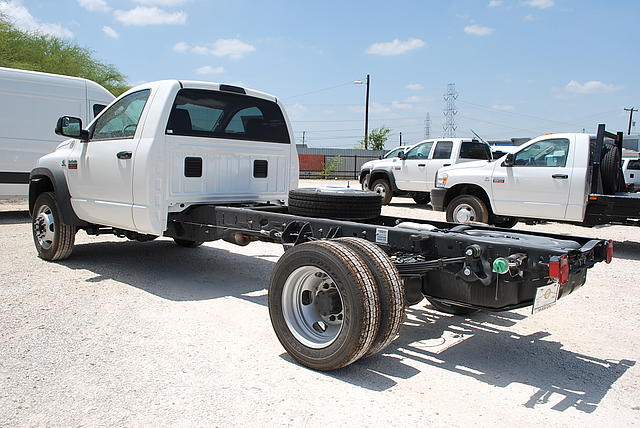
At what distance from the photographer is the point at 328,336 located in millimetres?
4055

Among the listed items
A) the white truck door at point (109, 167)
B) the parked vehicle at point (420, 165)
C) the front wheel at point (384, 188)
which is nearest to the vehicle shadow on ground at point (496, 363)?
the white truck door at point (109, 167)

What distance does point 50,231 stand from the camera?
7.17 metres

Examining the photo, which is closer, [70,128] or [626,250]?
[70,128]

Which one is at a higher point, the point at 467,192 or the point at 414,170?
the point at 414,170

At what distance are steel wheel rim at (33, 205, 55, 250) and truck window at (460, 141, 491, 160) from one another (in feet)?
36.9

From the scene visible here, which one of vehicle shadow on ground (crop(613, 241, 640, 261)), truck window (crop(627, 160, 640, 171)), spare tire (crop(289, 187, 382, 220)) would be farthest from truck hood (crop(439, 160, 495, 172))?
truck window (crop(627, 160, 640, 171))

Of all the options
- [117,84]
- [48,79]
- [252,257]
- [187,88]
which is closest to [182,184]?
[187,88]

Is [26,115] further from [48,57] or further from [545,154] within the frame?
[48,57]

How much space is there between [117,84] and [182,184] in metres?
28.6

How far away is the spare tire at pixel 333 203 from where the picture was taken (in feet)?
16.9

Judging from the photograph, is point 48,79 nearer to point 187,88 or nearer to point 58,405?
point 187,88

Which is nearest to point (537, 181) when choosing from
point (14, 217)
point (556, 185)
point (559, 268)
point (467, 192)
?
point (556, 185)

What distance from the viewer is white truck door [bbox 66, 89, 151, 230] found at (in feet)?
19.6

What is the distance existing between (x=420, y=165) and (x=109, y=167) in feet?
36.8
